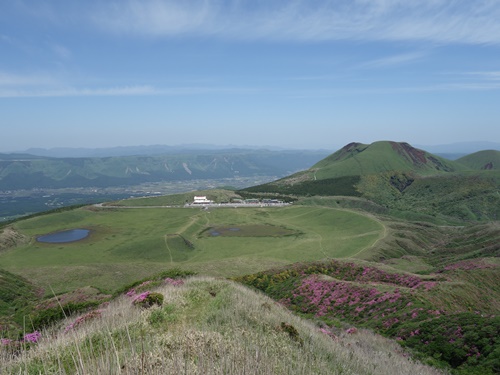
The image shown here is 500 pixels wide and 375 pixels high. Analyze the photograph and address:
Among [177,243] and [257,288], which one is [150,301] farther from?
[177,243]

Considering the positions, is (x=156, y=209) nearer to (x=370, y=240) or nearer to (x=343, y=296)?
(x=370, y=240)

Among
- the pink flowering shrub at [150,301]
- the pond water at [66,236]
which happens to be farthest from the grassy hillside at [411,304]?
the pond water at [66,236]

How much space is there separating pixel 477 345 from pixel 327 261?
27746 millimetres

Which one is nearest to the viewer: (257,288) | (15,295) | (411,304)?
(411,304)

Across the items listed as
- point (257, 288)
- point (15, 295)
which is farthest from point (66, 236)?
point (257, 288)

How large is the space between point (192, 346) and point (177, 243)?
68.6 metres

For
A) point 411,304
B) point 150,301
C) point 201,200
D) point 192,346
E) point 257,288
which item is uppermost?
point 192,346

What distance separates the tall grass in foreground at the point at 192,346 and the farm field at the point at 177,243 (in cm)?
2994

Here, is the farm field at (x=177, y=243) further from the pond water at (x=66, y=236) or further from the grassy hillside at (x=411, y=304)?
the grassy hillside at (x=411, y=304)

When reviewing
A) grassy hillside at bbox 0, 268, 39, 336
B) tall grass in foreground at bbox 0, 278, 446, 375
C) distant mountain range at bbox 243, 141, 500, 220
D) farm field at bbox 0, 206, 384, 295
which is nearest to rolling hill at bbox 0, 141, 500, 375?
tall grass in foreground at bbox 0, 278, 446, 375

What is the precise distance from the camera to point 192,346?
7836mm

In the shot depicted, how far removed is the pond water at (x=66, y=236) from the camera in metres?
76.2

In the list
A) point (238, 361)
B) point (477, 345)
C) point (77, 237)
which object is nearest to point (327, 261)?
point (477, 345)

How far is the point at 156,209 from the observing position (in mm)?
121062
